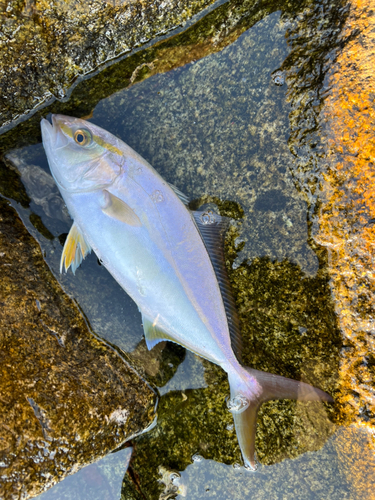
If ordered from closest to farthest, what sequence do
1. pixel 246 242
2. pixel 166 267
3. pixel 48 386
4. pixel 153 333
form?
pixel 48 386 → pixel 166 267 → pixel 153 333 → pixel 246 242

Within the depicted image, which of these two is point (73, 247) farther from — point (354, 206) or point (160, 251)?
point (354, 206)

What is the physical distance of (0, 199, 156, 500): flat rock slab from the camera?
1.46 metres

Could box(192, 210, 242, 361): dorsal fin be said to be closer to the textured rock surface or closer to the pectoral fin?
the pectoral fin

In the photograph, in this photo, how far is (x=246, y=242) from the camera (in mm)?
1984

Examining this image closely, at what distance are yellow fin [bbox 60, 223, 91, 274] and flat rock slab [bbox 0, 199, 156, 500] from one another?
0.19 m

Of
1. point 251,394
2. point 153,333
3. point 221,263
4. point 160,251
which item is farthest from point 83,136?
point 251,394

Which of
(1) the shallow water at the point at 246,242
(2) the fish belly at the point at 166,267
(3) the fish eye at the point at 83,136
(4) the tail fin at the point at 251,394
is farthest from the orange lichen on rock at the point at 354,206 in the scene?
(3) the fish eye at the point at 83,136

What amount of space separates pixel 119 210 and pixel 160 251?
0.32 m

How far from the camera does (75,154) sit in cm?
175

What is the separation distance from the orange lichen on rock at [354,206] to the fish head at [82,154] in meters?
1.21

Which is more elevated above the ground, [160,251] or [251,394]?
[160,251]

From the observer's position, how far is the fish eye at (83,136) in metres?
1.74

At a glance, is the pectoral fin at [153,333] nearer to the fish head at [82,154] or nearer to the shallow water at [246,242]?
the shallow water at [246,242]

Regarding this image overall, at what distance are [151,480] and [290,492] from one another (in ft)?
2.85
